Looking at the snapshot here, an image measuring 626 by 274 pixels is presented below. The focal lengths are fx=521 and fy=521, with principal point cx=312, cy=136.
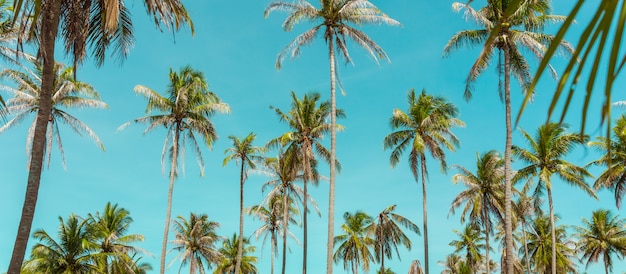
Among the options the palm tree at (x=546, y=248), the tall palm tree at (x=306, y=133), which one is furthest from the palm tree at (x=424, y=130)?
the palm tree at (x=546, y=248)

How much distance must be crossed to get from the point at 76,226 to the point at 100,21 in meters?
27.5

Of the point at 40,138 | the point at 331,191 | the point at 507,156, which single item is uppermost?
the point at 507,156

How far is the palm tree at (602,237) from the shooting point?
47875 millimetres

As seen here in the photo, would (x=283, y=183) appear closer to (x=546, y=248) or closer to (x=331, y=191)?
(x=331, y=191)

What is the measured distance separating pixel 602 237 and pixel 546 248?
6.00 m

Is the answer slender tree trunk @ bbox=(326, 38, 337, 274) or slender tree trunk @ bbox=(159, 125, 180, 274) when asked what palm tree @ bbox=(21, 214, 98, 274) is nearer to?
slender tree trunk @ bbox=(159, 125, 180, 274)

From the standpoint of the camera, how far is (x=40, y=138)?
9453mm

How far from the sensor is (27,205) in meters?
8.90

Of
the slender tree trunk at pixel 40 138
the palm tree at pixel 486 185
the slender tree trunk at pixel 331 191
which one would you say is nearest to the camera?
the slender tree trunk at pixel 40 138

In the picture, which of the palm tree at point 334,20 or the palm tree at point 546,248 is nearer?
the palm tree at point 334,20

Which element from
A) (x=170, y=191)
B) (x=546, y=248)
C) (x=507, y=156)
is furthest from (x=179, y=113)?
(x=546, y=248)

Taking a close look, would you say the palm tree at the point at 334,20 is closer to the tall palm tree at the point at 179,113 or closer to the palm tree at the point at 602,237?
the tall palm tree at the point at 179,113

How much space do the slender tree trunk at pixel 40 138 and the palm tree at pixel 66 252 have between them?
2451cm

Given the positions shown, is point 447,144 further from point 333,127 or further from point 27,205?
point 27,205
